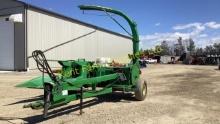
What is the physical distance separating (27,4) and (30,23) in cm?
150

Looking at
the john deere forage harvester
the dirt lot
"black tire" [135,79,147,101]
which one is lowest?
the dirt lot

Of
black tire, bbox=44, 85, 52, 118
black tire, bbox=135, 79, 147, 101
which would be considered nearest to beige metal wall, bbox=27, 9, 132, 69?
black tire, bbox=135, 79, 147, 101

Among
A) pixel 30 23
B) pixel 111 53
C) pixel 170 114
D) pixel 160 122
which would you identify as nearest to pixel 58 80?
pixel 160 122

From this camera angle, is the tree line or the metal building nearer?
the metal building

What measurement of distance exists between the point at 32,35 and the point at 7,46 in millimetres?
2427

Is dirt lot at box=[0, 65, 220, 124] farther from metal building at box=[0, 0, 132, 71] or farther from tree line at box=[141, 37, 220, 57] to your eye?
tree line at box=[141, 37, 220, 57]

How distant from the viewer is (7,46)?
2847 cm

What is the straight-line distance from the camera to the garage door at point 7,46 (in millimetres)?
28109

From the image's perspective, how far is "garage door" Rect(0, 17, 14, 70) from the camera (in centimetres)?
2811

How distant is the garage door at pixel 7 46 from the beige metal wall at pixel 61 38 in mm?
1787

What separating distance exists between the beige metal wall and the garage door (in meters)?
1.79

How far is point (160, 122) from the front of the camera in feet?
26.5

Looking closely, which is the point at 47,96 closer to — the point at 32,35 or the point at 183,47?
the point at 32,35

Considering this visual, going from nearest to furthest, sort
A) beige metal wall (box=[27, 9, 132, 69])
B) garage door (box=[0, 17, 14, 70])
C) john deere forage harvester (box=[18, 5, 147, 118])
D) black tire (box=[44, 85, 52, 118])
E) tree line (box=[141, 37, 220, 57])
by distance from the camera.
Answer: black tire (box=[44, 85, 52, 118]) < john deere forage harvester (box=[18, 5, 147, 118]) < beige metal wall (box=[27, 9, 132, 69]) < garage door (box=[0, 17, 14, 70]) < tree line (box=[141, 37, 220, 57])
